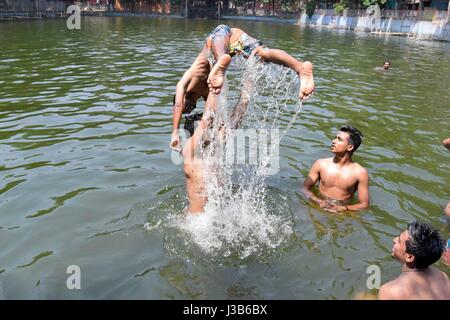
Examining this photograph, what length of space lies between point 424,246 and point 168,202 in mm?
3496

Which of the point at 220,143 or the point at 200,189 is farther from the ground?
the point at 220,143

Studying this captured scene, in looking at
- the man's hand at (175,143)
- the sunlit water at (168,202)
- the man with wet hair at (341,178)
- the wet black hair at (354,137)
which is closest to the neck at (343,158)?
the man with wet hair at (341,178)

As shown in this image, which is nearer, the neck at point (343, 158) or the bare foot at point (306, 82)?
the bare foot at point (306, 82)

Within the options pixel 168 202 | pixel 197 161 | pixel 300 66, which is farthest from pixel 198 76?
pixel 168 202

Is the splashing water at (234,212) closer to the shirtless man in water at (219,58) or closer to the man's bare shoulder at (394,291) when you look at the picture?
the shirtless man in water at (219,58)

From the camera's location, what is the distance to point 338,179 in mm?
6113

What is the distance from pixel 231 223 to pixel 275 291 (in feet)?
4.53

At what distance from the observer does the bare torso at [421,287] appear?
346 cm

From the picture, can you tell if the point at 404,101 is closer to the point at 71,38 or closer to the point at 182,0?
the point at 71,38

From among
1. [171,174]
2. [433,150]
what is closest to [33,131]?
[171,174]

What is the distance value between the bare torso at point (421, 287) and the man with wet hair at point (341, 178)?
94.1 inches
